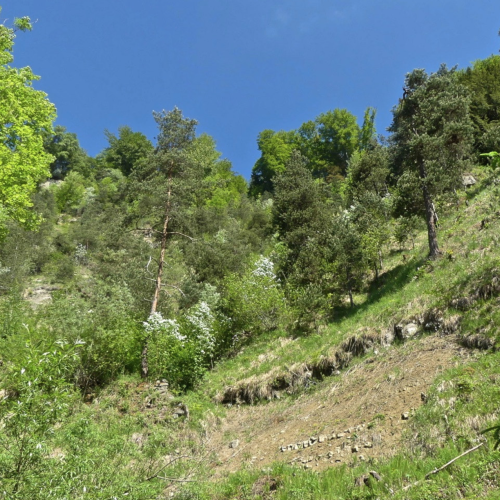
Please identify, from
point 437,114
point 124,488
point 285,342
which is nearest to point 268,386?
point 285,342

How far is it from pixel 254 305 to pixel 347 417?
31.1ft

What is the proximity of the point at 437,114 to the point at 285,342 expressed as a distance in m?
13.2

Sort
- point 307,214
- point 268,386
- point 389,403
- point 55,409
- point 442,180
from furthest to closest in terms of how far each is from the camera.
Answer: point 307,214 < point 442,180 < point 268,386 < point 389,403 < point 55,409

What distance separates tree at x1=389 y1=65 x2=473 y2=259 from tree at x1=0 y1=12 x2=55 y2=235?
16.0 metres

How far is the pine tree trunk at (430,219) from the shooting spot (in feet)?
49.9

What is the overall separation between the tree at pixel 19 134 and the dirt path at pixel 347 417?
10.2 m

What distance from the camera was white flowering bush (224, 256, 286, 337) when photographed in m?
17.8

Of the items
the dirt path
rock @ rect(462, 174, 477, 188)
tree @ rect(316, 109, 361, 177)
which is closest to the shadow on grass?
the dirt path

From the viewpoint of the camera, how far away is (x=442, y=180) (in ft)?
52.0

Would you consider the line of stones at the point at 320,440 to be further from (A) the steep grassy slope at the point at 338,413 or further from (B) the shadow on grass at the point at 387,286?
(B) the shadow on grass at the point at 387,286

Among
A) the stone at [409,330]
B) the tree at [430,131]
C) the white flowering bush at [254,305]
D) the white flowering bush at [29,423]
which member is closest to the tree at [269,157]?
the tree at [430,131]

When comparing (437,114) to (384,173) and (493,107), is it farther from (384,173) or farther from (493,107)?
(493,107)

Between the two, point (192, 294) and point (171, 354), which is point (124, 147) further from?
point (171, 354)

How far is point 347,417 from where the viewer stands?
28.5 ft
